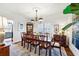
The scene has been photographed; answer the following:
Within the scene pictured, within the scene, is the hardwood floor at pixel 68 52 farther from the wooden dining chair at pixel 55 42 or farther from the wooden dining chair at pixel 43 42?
the wooden dining chair at pixel 43 42

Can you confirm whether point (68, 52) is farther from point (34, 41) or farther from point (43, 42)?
point (34, 41)

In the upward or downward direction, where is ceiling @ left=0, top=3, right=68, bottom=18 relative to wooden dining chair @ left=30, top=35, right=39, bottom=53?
upward

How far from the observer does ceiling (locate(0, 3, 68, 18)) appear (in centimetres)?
181

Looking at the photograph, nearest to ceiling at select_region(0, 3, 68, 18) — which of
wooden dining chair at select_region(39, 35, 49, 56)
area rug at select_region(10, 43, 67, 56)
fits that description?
wooden dining chair at select_region(39, 35, 49, 56)

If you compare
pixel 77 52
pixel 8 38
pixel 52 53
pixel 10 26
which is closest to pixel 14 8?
pixel 10 26

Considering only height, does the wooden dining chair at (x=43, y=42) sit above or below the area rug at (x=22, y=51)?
above

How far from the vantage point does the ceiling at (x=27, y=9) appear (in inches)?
71.4

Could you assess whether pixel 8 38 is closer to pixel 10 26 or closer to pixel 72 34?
pixel 10 26

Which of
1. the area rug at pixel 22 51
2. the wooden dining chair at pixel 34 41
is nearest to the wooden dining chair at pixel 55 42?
the area rug at pixel 22 51

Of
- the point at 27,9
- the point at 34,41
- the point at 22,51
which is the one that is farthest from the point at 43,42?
the point at 27,9

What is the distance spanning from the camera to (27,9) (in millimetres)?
1893

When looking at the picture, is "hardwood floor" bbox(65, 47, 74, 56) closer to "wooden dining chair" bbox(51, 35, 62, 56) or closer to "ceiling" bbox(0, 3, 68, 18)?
"wooden dining chair" bbox(51, 35, 62, 56)

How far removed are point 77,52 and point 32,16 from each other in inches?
38.8

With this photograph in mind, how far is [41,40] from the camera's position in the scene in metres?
2.08
